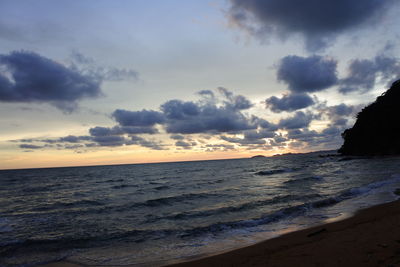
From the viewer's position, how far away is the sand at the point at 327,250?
6.65m

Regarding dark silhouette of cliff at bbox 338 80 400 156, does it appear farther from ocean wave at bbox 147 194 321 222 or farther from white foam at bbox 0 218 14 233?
white foam at bbox 0 218 14 233

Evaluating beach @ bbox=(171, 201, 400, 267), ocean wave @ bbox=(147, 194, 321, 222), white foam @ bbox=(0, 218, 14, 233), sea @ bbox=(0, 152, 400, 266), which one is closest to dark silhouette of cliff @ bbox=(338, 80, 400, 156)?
sea @ bbox=(0, 152, 400, 266)

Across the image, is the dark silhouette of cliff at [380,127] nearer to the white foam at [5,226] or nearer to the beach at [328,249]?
the beach at [328,249]

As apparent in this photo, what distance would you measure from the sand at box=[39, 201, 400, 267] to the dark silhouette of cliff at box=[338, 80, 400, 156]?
3412 inches

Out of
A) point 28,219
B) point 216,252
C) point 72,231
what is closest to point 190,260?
point 216,252

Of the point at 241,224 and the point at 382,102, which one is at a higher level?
the point at 382,102

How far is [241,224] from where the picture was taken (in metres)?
13.7

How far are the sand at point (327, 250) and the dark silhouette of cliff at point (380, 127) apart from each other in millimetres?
86664

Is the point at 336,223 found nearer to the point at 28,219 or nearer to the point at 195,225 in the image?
the point at 195,225

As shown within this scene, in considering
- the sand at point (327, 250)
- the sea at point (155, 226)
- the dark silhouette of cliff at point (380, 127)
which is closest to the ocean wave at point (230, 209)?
the sea at point (155, 226)

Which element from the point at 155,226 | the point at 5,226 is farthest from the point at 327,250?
the point at 5,226

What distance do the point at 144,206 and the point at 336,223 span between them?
14280 millimetres

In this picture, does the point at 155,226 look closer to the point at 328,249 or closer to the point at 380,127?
the point at 328,249

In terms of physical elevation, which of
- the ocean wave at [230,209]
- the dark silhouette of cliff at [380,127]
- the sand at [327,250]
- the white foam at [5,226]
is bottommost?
the ocean wave at [230,209]
